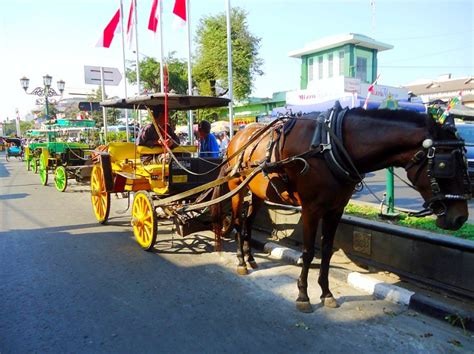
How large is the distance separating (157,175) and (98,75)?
26.7 ft

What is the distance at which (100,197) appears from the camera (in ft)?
23.3

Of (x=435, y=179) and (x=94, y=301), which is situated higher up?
(x=435, y=179)

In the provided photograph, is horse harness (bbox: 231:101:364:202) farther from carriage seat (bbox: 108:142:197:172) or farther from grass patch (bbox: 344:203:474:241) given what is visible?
carriage seat (bbox: 108:142:197:172)

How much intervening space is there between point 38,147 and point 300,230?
40.6 feet

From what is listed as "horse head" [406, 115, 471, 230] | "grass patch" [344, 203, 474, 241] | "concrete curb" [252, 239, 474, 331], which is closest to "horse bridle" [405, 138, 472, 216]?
"horse head" [406, 115, 471, 230]

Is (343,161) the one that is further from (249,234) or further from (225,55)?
(225,55)

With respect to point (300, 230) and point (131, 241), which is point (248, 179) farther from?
point (131, 241)

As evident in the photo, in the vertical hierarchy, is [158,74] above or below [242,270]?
above

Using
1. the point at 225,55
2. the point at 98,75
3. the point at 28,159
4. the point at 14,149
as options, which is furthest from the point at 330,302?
the point at 14,149

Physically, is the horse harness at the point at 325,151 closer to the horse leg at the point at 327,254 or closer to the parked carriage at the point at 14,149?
the horse leg at the point at 327,254

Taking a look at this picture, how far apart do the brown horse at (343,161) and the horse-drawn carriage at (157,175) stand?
A: 127cm

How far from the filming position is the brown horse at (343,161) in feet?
8.87

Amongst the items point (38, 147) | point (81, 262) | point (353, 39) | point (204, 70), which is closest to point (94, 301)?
point (81, 262)

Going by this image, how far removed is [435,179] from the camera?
2709 millimetres
